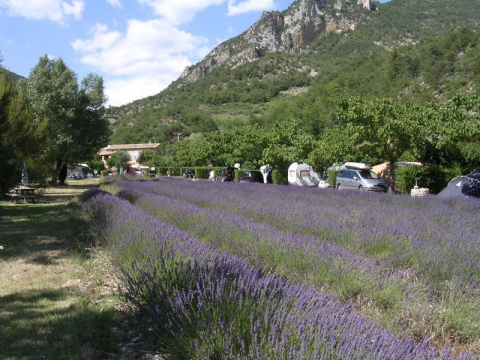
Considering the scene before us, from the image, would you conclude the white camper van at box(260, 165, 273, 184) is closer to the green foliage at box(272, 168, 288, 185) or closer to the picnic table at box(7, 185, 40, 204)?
the green foliage at box(272, 168, 288, 185)

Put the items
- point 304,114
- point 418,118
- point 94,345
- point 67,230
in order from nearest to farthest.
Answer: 1. point 94,345
2. point 67,230
3. point 418,118
4. point 304,114

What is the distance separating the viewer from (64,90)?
92.4 feet

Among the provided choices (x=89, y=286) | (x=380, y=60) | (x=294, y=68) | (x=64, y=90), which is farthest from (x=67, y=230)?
(x=294, y=68)

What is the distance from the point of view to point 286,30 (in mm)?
138875

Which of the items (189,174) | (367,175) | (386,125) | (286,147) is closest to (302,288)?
(386,125)

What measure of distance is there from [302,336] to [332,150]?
2693 centimetres

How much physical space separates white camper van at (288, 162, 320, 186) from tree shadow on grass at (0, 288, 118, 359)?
27.4 meters

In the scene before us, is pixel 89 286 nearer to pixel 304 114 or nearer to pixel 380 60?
pixel 304 114

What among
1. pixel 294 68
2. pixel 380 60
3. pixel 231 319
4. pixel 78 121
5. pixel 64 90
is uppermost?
pixel 294 68

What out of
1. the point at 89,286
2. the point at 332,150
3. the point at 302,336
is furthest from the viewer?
the point at 332,150

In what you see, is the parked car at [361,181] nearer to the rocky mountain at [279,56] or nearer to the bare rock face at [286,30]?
the rocky mountain at [279,56]

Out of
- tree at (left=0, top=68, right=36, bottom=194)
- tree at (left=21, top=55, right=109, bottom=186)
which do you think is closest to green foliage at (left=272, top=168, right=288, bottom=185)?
tree at (left=21, top=55, right=109, bottom=186)

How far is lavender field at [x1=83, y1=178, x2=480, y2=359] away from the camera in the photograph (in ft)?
7.21

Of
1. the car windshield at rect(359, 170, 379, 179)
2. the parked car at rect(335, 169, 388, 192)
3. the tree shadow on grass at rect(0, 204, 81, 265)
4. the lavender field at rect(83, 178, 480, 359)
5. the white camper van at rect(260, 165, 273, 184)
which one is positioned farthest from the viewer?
the white camper van at rect(260, 165, 273, 184)
